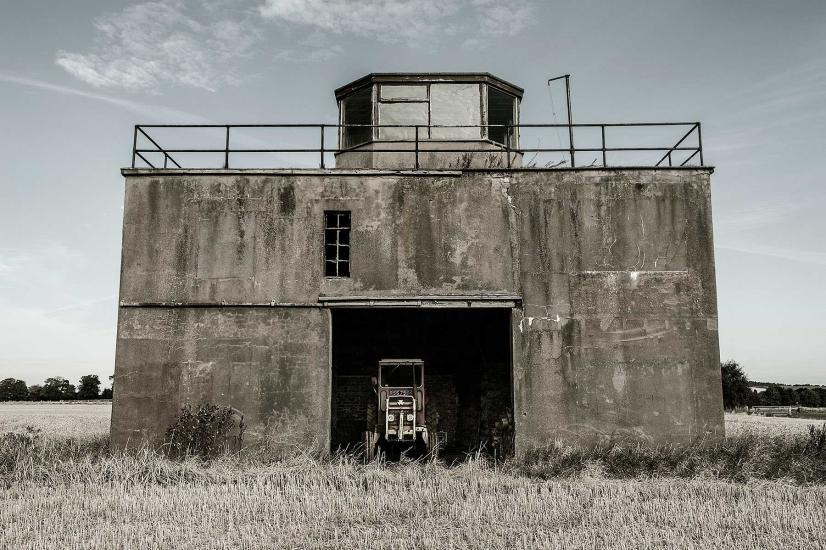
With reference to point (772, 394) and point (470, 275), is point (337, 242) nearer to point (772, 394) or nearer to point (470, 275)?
point (470, 275)

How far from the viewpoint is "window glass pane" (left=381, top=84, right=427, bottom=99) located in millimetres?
17891

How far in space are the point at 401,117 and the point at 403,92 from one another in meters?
0.71

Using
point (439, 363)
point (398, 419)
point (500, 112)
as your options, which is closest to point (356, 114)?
point (500, 112)

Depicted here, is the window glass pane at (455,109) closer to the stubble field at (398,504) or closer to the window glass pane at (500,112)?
the window glass pane at (500,112)

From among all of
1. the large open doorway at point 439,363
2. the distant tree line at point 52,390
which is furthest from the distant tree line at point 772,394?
the distant tree line at point 52,390

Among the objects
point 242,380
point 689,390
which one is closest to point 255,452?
point 242,380

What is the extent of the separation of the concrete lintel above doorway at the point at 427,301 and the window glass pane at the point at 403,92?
6.08 m

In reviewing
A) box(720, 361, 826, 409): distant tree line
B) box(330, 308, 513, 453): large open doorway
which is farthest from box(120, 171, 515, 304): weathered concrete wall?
box(720, 361, 826, 409): distant tree line

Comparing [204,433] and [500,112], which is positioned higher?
[500,112]

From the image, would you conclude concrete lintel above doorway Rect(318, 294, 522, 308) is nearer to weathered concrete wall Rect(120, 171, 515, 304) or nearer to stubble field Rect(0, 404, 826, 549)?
weathered concrete wall Rect(120, 171, 515, 304)

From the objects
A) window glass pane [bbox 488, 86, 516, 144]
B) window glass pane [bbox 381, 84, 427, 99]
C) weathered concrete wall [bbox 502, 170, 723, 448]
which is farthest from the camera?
window glass pane [bbox 488, 86, 516, 144]

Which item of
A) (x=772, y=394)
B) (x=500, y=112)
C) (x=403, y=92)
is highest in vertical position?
(x=403, y=92)

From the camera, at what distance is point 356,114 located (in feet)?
60.3

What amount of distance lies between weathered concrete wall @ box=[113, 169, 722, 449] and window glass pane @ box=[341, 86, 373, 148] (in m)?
3.55
